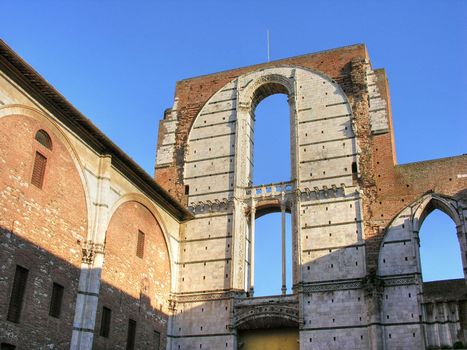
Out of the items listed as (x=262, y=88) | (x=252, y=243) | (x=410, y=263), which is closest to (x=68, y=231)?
(x=252, y=243)

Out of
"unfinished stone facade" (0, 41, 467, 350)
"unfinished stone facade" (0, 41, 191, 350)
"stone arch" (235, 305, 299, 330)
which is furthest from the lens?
"stone arch" (235, 305, 299, 330)

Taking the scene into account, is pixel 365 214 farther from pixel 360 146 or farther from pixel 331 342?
pixel 331 342

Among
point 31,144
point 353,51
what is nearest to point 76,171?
point 31,144

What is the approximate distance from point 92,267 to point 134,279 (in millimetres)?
2732

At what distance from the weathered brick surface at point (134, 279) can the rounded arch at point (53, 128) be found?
154 cm

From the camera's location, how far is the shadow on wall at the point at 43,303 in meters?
14.5

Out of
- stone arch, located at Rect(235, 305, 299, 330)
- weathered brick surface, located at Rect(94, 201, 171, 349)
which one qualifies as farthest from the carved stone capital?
stone arch, located at Rect(235, 305, 299, 330)

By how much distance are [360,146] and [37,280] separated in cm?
1275

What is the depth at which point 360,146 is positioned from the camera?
22.6m

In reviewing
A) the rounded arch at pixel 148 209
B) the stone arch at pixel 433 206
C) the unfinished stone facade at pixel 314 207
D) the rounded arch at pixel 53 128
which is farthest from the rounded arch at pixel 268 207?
the rounded arch at pixel 53 128

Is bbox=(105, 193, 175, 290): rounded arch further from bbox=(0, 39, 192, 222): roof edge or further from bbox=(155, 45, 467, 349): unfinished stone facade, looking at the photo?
bbox=(155, 45, 467, 349): unfinished stone facade

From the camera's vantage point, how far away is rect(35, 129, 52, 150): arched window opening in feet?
54.2

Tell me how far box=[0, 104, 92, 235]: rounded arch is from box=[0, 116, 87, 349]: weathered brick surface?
0.11 metres

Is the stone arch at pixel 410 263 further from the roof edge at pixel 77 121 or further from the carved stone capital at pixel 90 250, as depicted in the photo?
the carved stone capital at pixel 90 250
